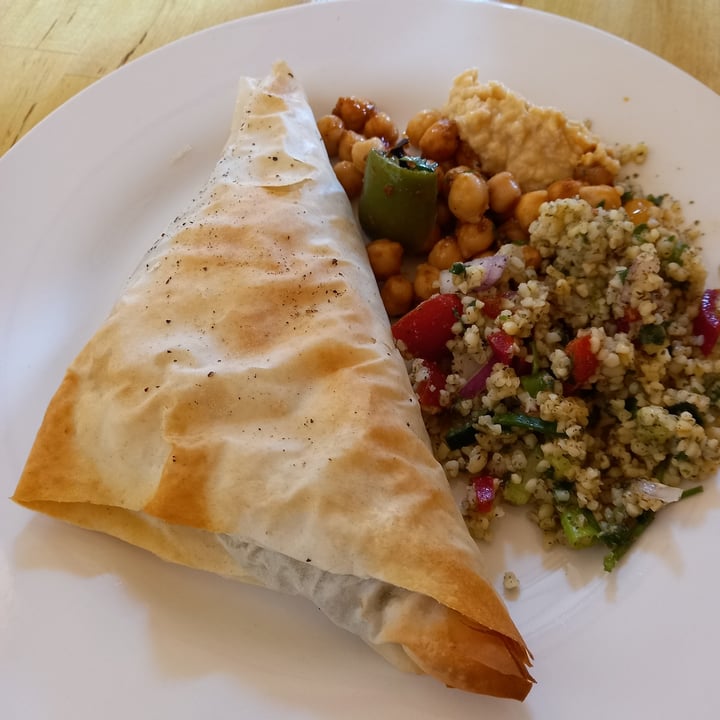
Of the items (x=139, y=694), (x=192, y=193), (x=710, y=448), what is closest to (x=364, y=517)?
(x=139, y=694)

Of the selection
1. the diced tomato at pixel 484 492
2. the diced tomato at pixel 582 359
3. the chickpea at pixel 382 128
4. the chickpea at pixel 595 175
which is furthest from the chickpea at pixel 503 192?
the diced tomato at pixel 484 492

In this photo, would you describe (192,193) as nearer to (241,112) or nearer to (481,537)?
(241,112)

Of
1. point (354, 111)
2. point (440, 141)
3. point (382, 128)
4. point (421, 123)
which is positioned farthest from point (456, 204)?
point (354, 111)

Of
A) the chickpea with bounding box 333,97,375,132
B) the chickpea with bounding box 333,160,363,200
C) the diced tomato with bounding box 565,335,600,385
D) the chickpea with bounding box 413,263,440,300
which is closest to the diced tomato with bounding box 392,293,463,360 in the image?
the chickpea with bounding box 413,263,440,300

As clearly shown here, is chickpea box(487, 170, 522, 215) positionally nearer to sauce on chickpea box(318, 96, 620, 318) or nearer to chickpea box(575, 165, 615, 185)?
sauce on chickpea box(318, 96, 620, 318)

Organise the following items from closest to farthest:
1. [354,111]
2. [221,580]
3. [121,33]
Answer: [221,580]
[354,111]
[121,33]

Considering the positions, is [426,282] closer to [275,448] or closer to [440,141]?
[440,141]

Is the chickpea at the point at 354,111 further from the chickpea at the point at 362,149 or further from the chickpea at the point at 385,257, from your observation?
the chickpea at the point at 385,257
